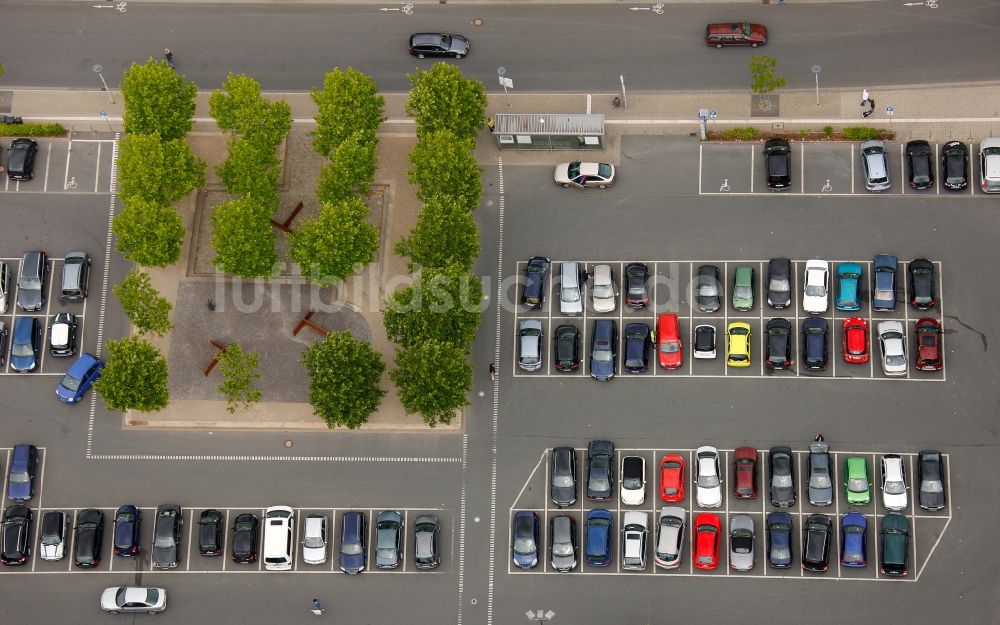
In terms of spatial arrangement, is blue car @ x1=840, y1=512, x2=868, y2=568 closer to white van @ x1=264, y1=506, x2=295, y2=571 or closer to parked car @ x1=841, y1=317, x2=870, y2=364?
parked car @ x1=841, y1=317, x2=870, y2=364

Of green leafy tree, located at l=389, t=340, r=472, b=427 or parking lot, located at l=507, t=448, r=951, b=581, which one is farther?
parking lot, located at l=507, t=448, r=951, b=581

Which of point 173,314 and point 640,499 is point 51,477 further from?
point 640,499

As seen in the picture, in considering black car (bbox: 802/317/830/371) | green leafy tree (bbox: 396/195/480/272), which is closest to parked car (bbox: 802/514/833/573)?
black car (bbox: 802/317/830/371)

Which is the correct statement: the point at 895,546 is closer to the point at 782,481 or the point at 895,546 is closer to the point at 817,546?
the point at 817,546

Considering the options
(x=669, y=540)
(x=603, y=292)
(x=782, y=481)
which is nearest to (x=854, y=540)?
(x=782, y=481)

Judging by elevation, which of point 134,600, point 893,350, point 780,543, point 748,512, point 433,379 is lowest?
point 134,600

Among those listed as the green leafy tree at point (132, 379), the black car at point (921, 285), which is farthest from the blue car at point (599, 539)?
the green leafy tree at point (132, 379)

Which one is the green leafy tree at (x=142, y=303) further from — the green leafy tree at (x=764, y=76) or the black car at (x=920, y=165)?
the black car at (x=920, y=165)
